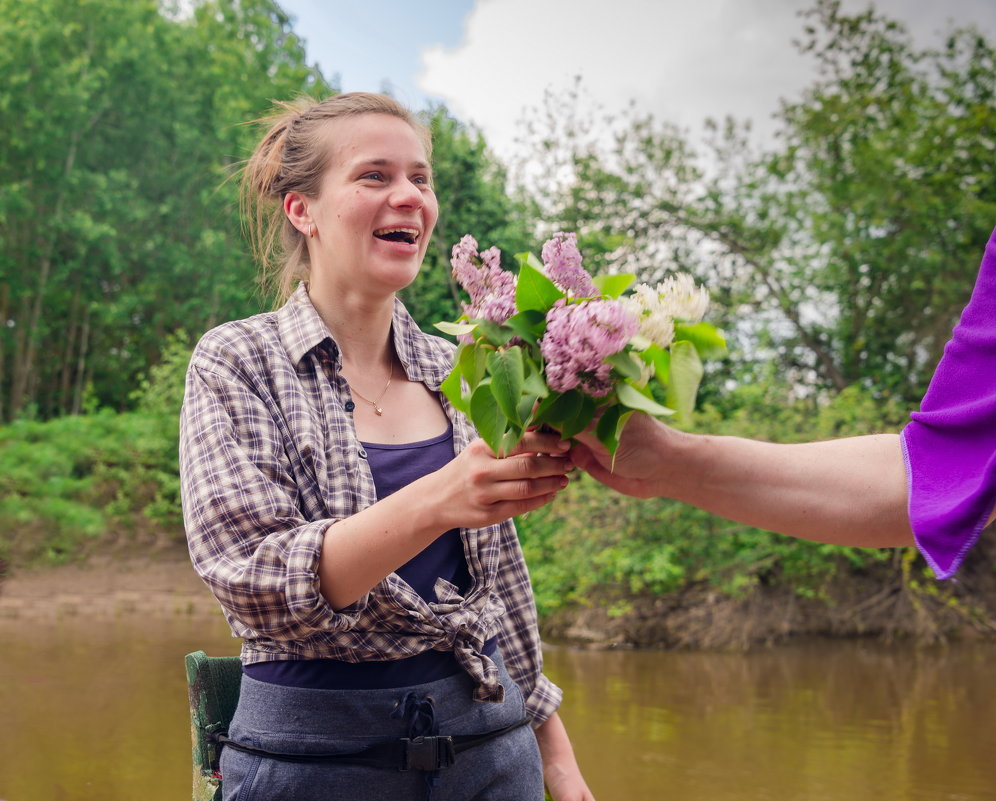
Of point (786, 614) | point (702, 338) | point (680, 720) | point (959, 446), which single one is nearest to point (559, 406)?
point (702, 338)

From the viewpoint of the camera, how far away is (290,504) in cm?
150

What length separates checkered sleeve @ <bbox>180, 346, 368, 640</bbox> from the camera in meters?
1.40

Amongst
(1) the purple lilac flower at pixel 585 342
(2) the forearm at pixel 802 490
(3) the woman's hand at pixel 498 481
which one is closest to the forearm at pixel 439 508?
(3) the woman's hand at pixel 498 481

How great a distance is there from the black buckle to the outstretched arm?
1.68 ft

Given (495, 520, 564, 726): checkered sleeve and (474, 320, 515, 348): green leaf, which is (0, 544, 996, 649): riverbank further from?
(474, 320, 515, 348): green leaf

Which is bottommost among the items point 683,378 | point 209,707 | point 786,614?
point 786,614

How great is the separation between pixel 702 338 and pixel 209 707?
1.16 m

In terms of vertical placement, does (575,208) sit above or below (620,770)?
above

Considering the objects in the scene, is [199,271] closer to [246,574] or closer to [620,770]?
[620,770]

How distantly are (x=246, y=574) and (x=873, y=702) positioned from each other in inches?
270

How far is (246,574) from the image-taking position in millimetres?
1401

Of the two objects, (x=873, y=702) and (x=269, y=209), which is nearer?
(x=269, y=209)

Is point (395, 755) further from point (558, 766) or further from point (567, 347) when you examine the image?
point (567, 347)

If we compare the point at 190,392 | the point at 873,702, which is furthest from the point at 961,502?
the point at 873,702
